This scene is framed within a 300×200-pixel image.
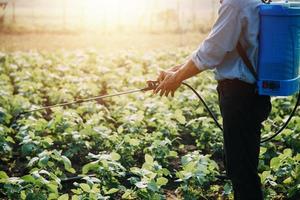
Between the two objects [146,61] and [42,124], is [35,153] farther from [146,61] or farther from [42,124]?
[146,61]

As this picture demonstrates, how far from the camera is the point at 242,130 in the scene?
3.20m

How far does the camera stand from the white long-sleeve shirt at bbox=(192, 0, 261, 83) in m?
3.01

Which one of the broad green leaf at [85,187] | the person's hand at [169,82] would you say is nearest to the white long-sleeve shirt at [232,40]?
the person's hand at [169,82]

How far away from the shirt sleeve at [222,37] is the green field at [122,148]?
1300mm

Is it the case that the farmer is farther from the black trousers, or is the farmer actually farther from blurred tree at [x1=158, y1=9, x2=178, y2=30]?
blurred tree at [x1=158, y1=9, x2=178, y2=30]

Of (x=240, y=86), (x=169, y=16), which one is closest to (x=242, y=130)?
(x=240, y=86)

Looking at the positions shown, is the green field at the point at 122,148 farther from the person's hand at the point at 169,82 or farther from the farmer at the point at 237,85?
the farmer at the point at 237,85

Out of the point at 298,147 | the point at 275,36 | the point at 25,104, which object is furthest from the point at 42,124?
the point at 275,36

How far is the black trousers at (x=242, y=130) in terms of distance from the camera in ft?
10.4

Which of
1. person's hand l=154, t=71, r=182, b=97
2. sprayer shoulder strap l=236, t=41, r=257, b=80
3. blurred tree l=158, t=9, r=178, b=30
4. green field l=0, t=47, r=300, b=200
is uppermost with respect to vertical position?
sprayer shoulder strap l=236, t=41, r=257, b=80

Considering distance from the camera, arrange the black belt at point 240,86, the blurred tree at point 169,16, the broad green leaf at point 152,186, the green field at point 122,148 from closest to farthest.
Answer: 1. the black belt at point 240,86
2. the broad green leaf at point 152,186
3. the green field at point 122,148
4. the blurred tree at point 169,16


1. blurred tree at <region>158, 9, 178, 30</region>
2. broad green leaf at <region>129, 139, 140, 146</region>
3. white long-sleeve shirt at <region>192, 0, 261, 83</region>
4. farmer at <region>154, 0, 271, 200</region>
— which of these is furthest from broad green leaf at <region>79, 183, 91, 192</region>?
blurred tree at <region>158, 9, 178, 30</region>

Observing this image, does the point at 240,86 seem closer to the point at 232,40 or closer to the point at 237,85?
the point at 237,85

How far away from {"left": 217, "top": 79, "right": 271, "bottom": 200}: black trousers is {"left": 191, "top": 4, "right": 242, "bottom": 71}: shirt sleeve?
18 centimetres
